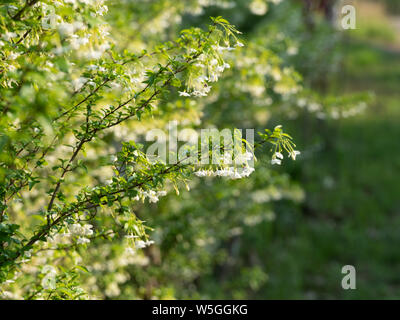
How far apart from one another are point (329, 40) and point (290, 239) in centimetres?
373

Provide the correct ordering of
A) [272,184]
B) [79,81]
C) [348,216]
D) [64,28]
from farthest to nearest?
[348,216] → [272,184] → [79,81] → [64,28]

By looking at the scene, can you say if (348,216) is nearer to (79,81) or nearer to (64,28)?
(79,81)

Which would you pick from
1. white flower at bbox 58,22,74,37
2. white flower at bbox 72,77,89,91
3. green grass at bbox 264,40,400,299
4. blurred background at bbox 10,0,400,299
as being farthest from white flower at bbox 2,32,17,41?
green grass at bbox 264,40,400,299

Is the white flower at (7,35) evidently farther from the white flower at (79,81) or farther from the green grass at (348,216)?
the green grass at (348,216)

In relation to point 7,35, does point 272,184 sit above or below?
above

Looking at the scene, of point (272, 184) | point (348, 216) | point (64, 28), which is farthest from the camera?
point (348, 216)

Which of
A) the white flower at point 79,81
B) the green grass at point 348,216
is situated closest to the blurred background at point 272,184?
the green grass at point 348,216

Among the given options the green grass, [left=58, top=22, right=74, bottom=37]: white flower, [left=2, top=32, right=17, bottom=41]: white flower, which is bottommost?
Result: [left=58, top=22, right=74, bottom=37]: white flower

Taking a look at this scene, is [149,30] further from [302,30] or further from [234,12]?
[302,30]

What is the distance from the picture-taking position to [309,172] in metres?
10.1

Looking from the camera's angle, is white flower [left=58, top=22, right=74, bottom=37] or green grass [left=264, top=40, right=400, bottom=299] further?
green grass [left=264, top=40, right=400, bottom=299]

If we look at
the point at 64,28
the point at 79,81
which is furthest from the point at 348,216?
the point at 64,28

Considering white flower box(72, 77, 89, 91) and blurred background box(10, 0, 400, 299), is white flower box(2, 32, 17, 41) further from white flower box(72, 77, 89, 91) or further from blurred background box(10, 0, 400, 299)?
blurred background box(10, 0, 400, 299)

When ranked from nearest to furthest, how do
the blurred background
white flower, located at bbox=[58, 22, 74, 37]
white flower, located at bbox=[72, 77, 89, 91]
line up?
white flower, located at bbox=[58, 22, 74, 37]
white flower, located at bbox=[72, 77, 89, 91]
the blurred background
